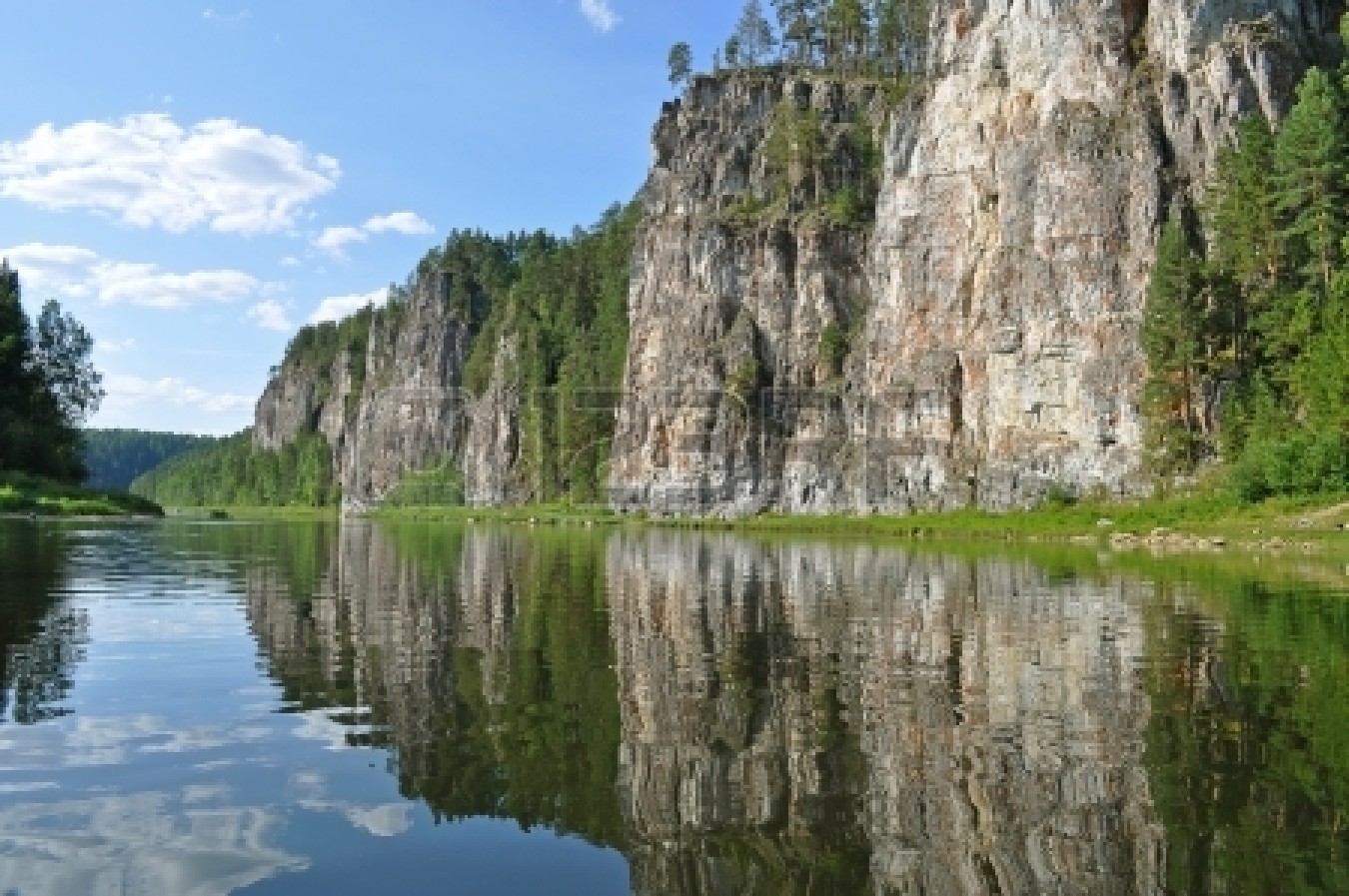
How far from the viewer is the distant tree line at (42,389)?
90750 mm

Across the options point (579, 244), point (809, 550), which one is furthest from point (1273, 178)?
point (579, 244)

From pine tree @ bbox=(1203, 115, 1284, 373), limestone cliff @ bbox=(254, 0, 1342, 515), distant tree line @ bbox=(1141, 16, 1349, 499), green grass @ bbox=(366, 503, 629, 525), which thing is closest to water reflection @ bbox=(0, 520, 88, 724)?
distant tree line @ bbox=(1141, 16, 1349, 499)

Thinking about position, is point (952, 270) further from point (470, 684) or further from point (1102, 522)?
point (470, 684)

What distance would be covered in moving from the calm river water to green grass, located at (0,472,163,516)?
2459 inches

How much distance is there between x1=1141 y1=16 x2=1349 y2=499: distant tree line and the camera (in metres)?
64.8

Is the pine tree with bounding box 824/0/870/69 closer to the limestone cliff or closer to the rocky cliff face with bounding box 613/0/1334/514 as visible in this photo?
the limestone cliff

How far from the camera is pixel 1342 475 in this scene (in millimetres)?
59375

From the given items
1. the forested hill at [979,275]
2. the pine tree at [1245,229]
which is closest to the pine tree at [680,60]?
the forested hill at [979,275]

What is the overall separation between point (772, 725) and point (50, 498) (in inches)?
3461

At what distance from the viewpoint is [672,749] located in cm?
1391

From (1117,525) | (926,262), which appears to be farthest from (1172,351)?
(926,262)

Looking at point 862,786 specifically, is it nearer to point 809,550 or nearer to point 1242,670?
point 1242,670

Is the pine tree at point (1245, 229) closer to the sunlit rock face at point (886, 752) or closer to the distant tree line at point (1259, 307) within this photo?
the distant tree line at point (1259, 307)

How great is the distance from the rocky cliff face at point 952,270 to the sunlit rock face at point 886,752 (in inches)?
2593
